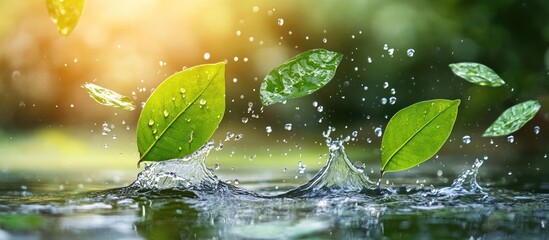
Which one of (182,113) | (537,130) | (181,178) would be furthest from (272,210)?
(537,130)

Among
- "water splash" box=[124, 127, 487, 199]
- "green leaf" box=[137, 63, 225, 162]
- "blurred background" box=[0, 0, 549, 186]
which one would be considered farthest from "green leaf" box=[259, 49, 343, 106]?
"blurred background" box=[0, 0, 549, 186]

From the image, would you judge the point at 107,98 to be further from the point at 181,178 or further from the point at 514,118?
the point at 514,118

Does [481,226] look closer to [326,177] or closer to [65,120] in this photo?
[326,177]

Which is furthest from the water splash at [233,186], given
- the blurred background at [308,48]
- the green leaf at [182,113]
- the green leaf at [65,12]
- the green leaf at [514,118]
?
the blurred background at [308,48]

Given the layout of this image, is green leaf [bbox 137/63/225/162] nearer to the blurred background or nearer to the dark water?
the dark water

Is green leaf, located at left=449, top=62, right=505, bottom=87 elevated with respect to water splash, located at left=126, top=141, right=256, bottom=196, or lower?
elevated

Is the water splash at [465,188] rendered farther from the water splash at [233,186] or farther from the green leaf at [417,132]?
the green leaf at [417,132]
